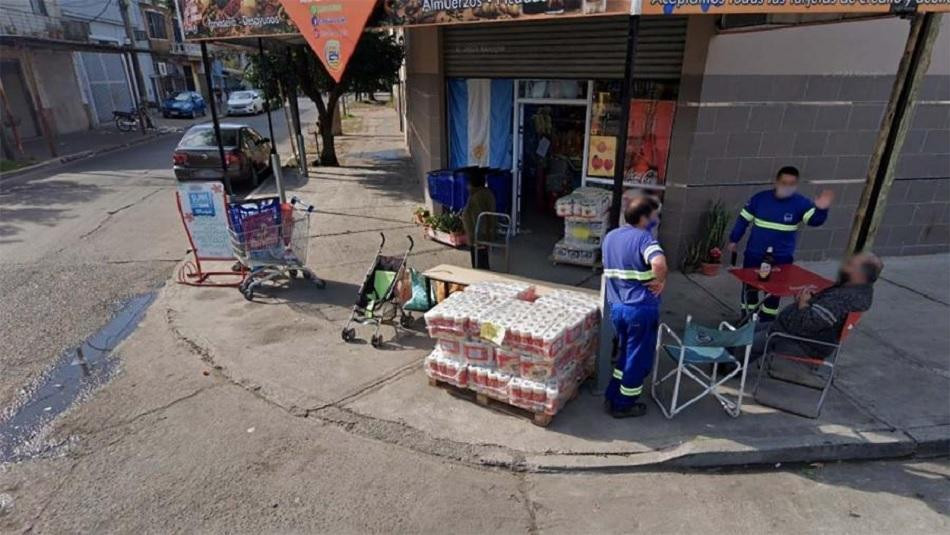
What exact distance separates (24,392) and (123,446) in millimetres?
1611

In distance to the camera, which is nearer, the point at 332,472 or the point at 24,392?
the point at 332,472

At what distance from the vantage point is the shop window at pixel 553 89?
7441 millimetres

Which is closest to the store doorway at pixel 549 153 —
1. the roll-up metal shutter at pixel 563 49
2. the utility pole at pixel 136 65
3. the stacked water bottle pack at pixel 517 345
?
the roll-up metal shutter at pixel 563 49

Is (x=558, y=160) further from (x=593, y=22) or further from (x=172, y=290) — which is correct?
(x=172, y=290)

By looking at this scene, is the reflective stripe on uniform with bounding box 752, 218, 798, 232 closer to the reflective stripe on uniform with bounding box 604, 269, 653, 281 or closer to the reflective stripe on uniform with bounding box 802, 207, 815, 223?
the reflective stripe on uniform with bounding box 802, 207, 815, 223

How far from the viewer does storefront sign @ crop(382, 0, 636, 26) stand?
3396 millimetres

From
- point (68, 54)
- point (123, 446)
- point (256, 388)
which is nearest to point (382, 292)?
point (256, 388)

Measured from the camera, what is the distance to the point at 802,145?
6785mm

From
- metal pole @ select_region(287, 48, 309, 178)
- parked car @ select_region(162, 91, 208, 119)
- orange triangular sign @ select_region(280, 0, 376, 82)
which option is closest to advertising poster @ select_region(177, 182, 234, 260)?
orange triangular sign @ select_region(280, 0, 376, 82)

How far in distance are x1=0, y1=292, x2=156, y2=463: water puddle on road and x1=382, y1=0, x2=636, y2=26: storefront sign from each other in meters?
4.34

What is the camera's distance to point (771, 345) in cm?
480

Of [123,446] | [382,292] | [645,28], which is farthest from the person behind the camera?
[645,28]

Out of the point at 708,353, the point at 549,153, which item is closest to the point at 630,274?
the point at 708,353

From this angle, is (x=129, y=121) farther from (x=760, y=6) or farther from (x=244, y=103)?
(x=760, y=6)
